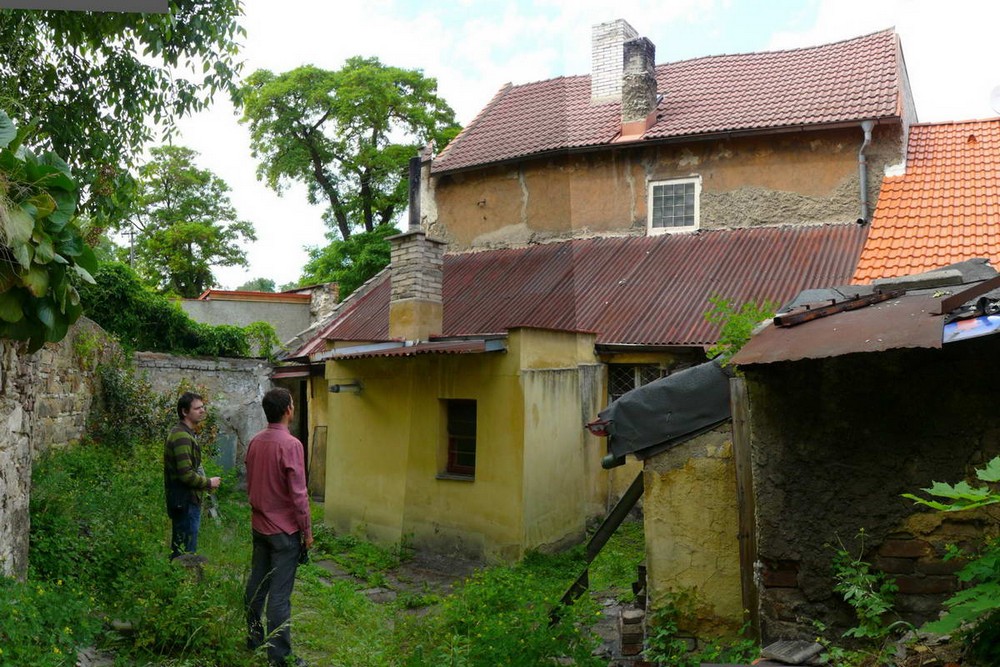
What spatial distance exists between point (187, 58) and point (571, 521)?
24.7 feet

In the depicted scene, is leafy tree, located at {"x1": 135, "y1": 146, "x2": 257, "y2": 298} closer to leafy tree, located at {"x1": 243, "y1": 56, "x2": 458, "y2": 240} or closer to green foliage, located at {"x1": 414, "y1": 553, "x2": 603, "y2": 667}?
leafy tree, located at {"x1": 243, "y1": 56, "x2": 458, "y2": 240}

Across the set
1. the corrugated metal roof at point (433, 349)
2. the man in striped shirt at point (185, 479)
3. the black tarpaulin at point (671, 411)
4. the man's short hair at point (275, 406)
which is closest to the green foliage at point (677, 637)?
the black tarpaulin at point (671, 411)

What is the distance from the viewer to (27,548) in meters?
4.97

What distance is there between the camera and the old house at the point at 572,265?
11.0 m

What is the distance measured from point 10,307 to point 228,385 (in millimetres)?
10259

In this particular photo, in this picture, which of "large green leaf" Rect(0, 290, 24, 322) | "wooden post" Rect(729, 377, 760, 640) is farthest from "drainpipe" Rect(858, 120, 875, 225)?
"large green leaf" Rect(0, 290, 24, 322)

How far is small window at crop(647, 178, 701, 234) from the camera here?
15.0 m

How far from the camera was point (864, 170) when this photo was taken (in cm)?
1357

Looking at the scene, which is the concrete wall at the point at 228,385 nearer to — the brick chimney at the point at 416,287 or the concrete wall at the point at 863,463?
the brick chimney at the point at 416,287

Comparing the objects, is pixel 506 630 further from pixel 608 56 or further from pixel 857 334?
pixel 608 56

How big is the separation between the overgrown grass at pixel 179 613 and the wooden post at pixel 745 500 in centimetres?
108

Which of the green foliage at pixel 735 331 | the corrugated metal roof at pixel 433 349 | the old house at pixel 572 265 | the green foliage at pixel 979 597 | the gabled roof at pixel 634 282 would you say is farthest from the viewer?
the gabled roof at pixel 634 282

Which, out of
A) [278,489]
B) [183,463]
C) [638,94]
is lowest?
[278,489]

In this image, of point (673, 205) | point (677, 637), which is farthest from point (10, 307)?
point (673, 205)
